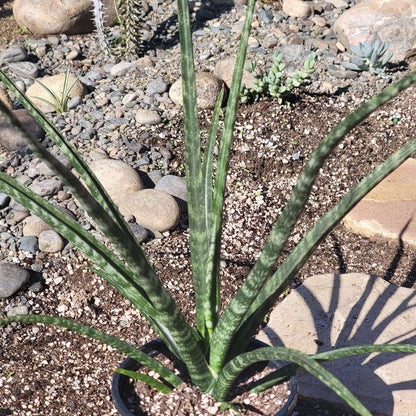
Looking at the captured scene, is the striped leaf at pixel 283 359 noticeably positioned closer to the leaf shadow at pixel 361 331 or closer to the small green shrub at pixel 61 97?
the leaf shadow at pixel 361 331

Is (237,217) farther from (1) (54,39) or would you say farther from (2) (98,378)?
(1) (54,39)

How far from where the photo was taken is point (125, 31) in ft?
13.8

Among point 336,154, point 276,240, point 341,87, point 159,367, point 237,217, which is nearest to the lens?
point 276,240

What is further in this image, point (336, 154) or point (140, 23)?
point (140, 23)

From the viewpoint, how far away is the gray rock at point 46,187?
9.57ft

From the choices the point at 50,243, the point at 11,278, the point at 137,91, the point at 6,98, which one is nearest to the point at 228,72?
the point at 137,91

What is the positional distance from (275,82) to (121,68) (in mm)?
1145

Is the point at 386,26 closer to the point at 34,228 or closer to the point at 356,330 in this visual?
the point at 356,330

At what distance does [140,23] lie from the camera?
456 cm

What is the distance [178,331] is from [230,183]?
1.89 metres

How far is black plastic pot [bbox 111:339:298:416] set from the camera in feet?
4.68

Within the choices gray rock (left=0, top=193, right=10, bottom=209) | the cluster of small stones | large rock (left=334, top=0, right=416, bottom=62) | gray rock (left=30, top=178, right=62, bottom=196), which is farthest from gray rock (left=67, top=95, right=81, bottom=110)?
large rock (left=334, top=0, right=416, bottom=62)

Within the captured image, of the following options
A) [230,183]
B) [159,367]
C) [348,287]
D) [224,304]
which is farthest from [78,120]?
[159,367]

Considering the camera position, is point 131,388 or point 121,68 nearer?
point 131,388
